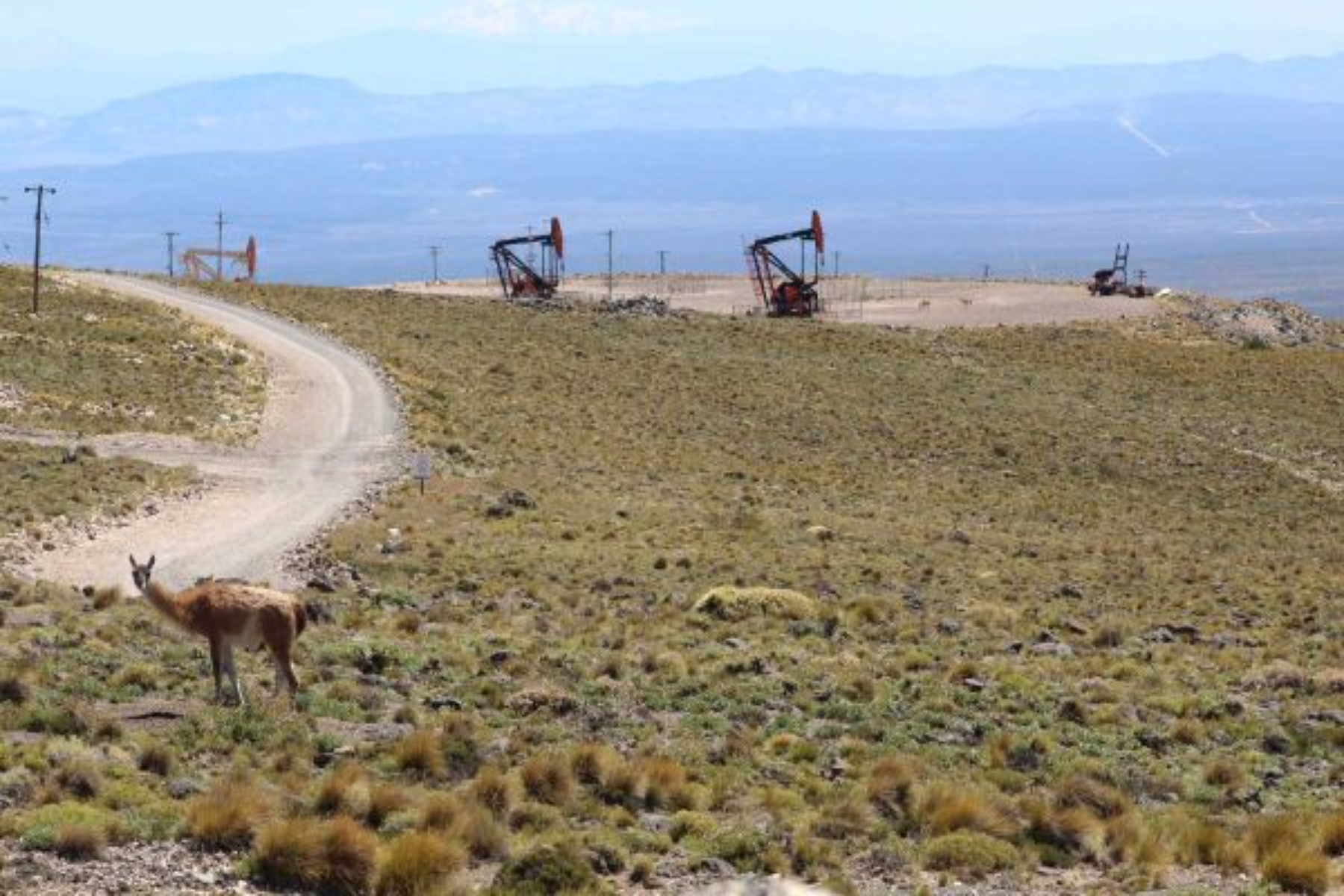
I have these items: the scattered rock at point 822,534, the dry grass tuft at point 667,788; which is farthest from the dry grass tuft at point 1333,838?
the scattered rock at point 822,534

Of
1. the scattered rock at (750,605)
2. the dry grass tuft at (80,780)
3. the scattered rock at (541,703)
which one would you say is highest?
the dry grass tuft at (80,780)

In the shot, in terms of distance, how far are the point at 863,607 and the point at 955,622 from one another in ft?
5.17

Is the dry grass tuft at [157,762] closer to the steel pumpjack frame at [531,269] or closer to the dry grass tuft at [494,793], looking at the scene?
the dry grass tuft at [494,793]

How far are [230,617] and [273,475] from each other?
77.7ft

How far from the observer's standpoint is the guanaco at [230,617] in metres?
17.8

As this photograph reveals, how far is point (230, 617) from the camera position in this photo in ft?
58.2

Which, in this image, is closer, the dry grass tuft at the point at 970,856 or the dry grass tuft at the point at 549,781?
the dry grass tuft at the point at 970,856

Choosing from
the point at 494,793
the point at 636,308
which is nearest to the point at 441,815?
the point at 494,793

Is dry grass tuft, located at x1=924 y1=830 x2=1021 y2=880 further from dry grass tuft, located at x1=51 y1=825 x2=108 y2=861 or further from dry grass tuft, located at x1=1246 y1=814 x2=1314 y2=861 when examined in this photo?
dry grass tuft, located at x1=51 y1=825 x2=108 y2=861

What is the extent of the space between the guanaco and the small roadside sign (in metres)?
21.4

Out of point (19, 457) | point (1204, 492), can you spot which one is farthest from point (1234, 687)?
point (1204, 492)

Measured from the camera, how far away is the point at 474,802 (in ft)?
49.1

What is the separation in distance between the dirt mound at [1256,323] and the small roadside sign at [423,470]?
65.3 meters

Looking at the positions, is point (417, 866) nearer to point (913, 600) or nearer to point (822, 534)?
point (913, 600)
